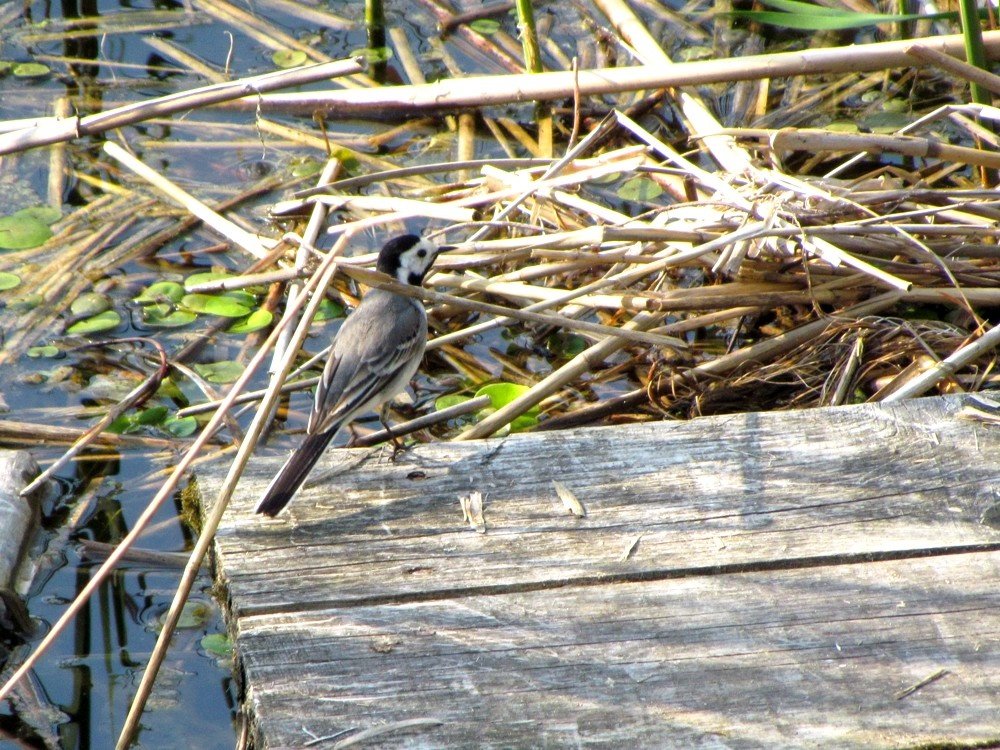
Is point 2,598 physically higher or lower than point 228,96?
lower

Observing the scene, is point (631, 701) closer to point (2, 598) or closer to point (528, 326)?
point (2, 598)

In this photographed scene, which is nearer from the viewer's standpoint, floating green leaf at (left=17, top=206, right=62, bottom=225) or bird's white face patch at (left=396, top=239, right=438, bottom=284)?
bird's white face patch at (left=396, top=239, right=438, bottom=284)

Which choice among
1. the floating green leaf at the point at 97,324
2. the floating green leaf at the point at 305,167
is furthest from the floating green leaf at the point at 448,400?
the floating green leaf at the point at 305,167

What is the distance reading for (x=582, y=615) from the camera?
9.57 ft

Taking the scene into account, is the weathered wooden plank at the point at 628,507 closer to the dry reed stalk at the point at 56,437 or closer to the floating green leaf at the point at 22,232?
the dry reed stalk at the point at 56,437

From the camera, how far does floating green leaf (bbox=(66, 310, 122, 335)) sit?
18.2 ft

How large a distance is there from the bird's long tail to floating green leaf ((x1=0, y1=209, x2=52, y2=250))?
3.22m

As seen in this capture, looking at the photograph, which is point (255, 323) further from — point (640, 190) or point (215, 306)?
point (640, 190)

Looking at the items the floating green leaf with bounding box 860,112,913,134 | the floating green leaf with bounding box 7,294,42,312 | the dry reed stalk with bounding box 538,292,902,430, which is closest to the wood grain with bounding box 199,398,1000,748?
the dry reed stalk with bounding box 538,292,902,430

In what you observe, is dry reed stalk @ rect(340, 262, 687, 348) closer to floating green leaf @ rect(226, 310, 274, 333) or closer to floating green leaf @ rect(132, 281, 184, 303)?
floating green leaf @ rect(226, 310, 274, 333)

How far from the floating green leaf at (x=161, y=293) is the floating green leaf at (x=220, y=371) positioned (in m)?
0.50

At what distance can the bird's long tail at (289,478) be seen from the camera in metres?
3.25

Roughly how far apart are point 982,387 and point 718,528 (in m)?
2.00

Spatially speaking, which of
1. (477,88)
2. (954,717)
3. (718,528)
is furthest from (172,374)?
(954,717)
